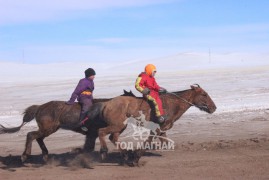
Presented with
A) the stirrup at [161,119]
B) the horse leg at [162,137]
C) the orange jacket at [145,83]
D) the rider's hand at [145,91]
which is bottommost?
the horse leg at [162,137]

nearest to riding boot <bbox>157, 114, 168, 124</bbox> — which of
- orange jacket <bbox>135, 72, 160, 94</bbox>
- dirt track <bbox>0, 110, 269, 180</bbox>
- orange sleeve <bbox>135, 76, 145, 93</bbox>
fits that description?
orange jacket <bbox>135, 72, 160, 94</bbox>

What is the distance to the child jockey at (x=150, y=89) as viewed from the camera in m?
11.0

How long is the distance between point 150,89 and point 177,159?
1.74 meters

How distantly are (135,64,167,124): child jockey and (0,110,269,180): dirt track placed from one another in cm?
108

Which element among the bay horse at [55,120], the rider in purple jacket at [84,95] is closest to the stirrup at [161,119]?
the bay horse at [55,120]

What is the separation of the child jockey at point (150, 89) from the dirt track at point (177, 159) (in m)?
1.08

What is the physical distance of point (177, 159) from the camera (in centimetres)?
1112

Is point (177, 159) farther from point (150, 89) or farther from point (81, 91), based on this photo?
point (81, 91)

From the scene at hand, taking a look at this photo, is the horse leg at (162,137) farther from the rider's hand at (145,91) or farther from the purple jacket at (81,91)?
the purple jacket at (81,91)

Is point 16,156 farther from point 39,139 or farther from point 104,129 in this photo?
point 104,129

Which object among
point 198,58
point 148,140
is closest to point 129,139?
point 148,140

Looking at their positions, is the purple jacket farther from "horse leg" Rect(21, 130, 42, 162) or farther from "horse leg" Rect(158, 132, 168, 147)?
"horse leg" Rect(158, 132, 168, 147)

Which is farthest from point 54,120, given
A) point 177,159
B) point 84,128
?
point 177,159

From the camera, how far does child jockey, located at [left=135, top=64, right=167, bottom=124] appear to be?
11.0 metres
